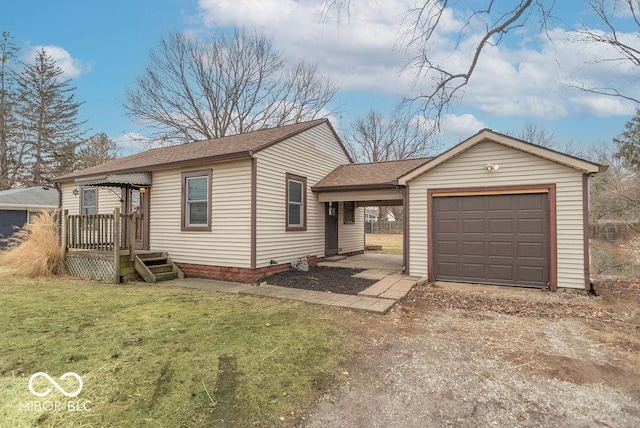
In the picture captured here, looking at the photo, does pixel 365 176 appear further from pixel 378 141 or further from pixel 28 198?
pixel 378 141

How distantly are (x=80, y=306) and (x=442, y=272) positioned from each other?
730 centimetres

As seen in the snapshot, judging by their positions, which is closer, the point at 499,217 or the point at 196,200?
the point at 499,217

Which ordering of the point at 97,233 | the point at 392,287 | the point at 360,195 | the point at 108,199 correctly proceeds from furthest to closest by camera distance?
the point at 108,199
the point at 360,195
the point at 97,233
the point at 392,287

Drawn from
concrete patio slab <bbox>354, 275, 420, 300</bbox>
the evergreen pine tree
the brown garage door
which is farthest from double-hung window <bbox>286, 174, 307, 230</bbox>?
the evergreen pine tree

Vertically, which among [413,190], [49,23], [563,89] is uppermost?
[49,23]

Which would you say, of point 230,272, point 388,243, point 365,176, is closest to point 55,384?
point 230,272

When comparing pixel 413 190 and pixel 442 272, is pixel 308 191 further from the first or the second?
pixel 442 272

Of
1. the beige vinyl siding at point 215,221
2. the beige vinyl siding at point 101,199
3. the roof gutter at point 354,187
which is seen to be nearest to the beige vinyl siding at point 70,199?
the beige vinyl siding at point 101,199

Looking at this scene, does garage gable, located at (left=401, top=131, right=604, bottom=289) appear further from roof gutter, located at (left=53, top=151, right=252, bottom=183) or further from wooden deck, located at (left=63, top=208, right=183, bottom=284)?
wooden deck, located at (left=63, top=208, right=183, bottom=284)

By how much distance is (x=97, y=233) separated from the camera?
8.53 m

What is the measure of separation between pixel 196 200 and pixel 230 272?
2.15 m

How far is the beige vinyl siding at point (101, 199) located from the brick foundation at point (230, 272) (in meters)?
3.67

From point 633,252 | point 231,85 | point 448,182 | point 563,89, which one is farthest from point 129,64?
point 633,252

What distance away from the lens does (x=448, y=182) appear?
25.4ft
